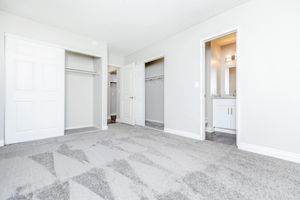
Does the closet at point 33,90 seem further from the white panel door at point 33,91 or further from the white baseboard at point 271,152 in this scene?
the white baseboard at point 271,152

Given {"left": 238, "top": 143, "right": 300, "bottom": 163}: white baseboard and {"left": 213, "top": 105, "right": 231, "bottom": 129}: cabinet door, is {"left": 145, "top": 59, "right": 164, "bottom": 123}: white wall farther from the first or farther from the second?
{"left": 238, "top": 143, "right": 300, "bottom": 163}: white baseboard

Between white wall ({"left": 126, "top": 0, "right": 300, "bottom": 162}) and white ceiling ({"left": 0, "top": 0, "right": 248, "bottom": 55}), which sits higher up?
white ceiling ({"left": 0, "top": 0, "right": 248, "bottom": 55})

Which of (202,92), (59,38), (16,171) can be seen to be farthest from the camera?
(59,38)

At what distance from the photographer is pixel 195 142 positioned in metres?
2.88

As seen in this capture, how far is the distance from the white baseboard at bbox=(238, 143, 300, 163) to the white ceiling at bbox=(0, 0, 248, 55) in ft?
8.14

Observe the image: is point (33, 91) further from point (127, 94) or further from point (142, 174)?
point (142, 174)

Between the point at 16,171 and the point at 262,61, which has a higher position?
the point at 262,61

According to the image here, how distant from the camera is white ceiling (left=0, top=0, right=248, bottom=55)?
8.01 ft

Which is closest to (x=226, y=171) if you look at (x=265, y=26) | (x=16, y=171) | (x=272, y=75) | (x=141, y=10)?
(x=272, y=75)

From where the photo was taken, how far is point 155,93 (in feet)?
17.8

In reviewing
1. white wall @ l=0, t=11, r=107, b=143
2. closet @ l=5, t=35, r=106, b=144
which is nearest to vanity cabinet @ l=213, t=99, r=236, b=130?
white wall @ l=0, t=11, r=107, b=143

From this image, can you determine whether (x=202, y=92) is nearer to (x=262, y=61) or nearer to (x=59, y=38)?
(x=262, y=61)

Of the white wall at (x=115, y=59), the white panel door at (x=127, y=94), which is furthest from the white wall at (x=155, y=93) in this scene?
the white wall at (x=115, y=59)

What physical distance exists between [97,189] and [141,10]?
2.88m
